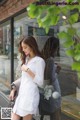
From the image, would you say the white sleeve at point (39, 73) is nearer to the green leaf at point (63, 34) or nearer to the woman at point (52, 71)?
the woman at point (52, 71)

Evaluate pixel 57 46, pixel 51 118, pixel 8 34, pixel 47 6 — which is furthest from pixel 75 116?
pixel 8 34

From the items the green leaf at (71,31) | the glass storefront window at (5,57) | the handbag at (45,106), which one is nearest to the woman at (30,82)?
the handbag at (45,106)

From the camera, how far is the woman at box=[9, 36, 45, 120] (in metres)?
3.04

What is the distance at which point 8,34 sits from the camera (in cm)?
695

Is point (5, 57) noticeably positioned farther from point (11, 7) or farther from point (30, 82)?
point (30, 82)

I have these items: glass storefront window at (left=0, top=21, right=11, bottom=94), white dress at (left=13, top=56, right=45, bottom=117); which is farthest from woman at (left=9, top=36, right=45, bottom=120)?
glass storefront window at (left=0, top=21, right=11, bottom=94)

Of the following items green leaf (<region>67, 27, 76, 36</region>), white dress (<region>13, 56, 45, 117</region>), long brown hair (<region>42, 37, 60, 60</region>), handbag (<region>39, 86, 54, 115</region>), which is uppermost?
green leaf (<region>67, 27, 76, 36</region>)

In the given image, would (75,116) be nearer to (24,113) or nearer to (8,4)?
(24,113)

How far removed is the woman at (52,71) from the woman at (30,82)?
42 centimetres

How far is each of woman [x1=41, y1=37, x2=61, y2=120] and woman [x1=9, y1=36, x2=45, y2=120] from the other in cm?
42

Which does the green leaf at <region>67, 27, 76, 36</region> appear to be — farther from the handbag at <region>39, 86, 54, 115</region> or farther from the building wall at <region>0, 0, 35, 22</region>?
the building wall at <region>0, 0, 35, 22</region>

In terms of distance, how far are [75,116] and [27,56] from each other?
1.24 meters

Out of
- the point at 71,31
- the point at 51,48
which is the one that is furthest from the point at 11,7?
the point at 71,31

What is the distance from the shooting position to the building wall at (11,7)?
517 cm
